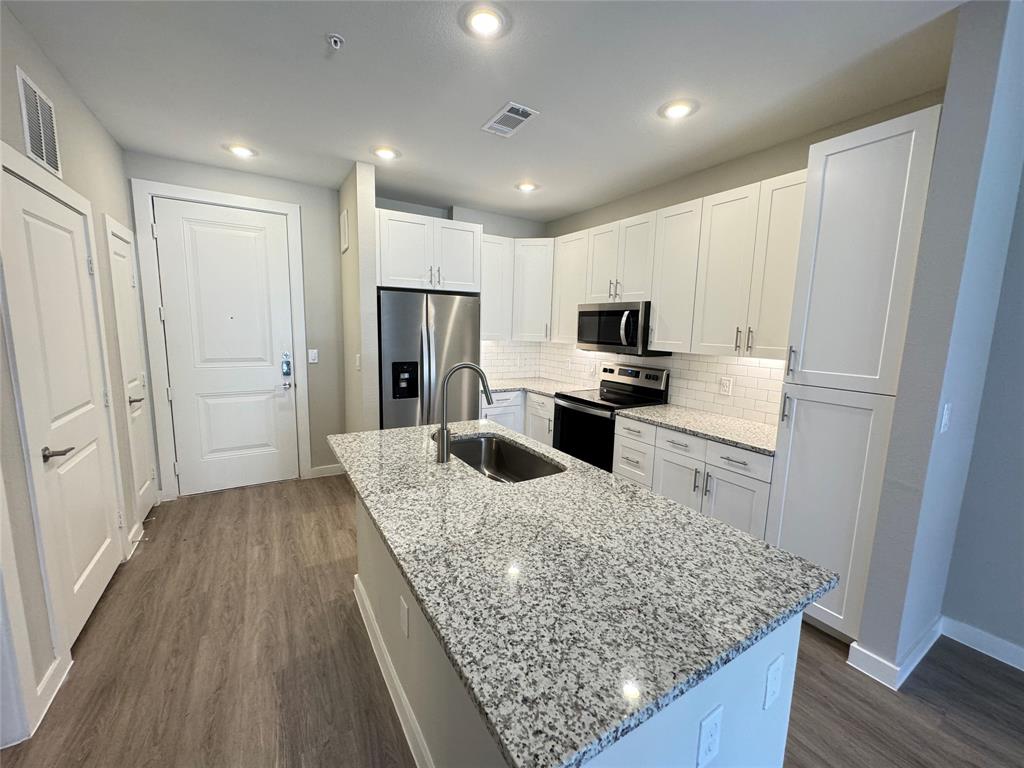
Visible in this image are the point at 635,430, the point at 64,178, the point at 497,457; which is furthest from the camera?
the point at 635,430

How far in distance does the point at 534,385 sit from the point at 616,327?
1144mm

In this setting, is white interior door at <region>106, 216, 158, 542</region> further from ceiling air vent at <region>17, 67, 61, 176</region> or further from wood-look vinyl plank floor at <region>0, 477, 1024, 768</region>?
ceiling air vent at <region>17, 67, 61, 176</region>

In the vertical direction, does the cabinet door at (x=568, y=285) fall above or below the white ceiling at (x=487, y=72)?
below

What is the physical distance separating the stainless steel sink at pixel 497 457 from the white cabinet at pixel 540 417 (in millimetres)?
1523

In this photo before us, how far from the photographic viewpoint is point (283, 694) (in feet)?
5.40

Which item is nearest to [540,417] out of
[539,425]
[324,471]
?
[539,425]

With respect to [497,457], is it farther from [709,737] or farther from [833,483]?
[833,483]

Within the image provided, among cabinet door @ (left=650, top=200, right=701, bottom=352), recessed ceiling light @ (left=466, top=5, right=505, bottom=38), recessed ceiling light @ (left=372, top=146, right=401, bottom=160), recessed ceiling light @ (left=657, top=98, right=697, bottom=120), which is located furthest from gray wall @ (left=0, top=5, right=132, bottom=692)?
cabinet door @ (left=650, top=200, right=701, bottom=352)

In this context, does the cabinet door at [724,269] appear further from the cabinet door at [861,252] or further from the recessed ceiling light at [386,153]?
the recessed ceiling light at [386,153]

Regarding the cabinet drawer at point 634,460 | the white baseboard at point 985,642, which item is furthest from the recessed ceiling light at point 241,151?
the white baseboard at point 985,642

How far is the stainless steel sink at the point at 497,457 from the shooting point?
1.92 metres

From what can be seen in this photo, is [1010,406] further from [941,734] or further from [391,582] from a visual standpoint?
[391,582]

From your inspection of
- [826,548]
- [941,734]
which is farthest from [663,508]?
[941,734]

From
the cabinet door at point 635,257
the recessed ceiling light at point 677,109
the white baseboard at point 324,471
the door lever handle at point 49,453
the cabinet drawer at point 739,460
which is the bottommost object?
the white baseboard at point 324,471
